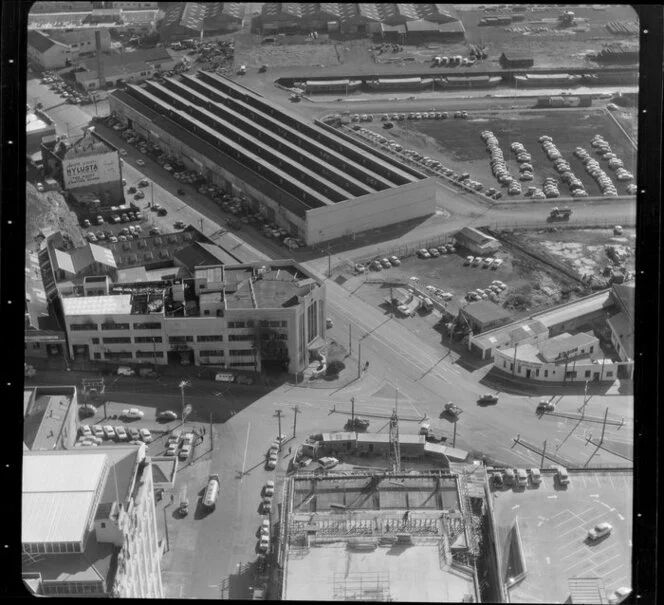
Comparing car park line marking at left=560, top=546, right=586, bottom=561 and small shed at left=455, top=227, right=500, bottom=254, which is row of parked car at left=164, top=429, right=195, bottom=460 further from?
small shed at left=455, top=227, right=500, bottom=254

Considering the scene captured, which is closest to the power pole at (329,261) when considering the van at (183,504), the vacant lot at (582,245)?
the vacant lot at (582,245)

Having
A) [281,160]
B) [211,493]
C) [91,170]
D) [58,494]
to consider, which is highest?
[58,494]

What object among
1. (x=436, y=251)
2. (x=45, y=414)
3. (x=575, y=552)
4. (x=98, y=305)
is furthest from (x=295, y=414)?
(x=436, y=251)

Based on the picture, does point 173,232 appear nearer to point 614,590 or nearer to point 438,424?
point 438,424

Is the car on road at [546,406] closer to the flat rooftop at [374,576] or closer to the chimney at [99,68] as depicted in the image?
the flat rooftop at [374,576]

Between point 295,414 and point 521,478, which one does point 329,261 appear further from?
point 521,478

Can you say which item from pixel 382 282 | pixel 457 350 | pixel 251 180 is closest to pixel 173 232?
pixel 251 180
